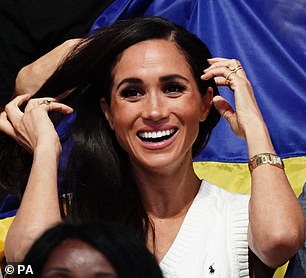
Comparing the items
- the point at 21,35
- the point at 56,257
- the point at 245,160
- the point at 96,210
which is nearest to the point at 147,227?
the point at 96,210

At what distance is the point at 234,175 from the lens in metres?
2.51

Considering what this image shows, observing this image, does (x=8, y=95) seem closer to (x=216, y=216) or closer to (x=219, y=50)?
(x=219, y=50)

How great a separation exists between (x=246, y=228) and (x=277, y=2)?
2.90 feet

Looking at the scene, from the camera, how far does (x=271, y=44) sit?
265cm

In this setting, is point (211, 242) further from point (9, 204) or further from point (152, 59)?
point (9, 204)

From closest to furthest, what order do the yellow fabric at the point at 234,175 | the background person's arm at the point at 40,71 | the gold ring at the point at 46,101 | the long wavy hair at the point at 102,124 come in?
the long wavy hair at the point at 102,124 → the gold ring at the point at 46,101 → the yellow fabric at the point at 234,175 → the background person's arm at the point at 40,71

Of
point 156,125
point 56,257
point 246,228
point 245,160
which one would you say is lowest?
point 245,160

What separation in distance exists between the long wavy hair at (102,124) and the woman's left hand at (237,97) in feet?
0.12

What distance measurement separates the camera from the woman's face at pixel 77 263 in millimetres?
1276

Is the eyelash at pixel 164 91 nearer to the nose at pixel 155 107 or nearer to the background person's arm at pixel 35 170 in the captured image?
the nose at pixel 155 107

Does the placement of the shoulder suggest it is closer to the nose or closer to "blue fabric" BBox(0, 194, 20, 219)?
the nose

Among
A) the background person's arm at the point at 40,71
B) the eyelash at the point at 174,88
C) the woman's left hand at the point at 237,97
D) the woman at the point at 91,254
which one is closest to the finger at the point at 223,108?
the woman's left hand at the point at 237,97

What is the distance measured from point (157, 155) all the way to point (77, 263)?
0.74 meters

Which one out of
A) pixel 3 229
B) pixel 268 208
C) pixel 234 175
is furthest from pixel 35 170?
pixel 234 175
